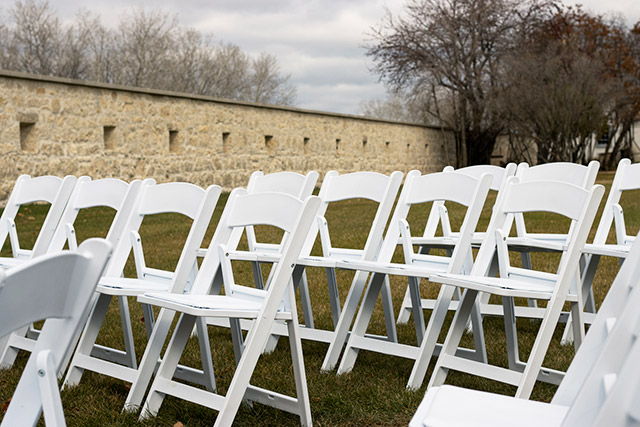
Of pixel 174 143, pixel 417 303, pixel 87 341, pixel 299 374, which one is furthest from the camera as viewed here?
pixel 174 143

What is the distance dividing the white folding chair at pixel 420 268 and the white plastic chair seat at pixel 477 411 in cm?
181

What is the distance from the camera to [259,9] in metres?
51.9

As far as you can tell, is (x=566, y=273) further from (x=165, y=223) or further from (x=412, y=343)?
(x=165, y=223)

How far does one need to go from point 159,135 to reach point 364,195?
13.5 m

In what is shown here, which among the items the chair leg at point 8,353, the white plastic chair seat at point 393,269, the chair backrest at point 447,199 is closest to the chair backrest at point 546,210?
the chair backrest at point 447,199

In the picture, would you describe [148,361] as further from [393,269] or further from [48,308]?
[48,308]

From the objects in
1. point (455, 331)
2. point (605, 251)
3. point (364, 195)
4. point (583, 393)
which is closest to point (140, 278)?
point (364, 195)

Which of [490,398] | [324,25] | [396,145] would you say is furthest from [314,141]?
[324,25]

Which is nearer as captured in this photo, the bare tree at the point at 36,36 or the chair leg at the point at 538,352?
the chair leg at the point at 538,352

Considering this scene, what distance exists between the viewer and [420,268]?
3959mm

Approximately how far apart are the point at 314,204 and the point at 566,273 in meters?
1.21

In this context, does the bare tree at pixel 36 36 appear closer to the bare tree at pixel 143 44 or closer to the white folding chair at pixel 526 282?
the bare tree at pixel 143 44

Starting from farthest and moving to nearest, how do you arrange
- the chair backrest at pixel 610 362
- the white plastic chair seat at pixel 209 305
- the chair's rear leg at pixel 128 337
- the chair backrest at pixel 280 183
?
the chair backrest at pixel 280 183
the chair's rear leg at pixel 128 337
the white plastic chair seat at pixel 209 305
the chair backrest at pixel 610 362

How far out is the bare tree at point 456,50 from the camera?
101 feet
